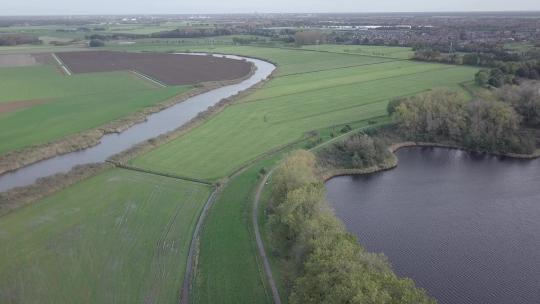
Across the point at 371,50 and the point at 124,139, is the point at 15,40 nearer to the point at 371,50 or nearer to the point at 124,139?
the point at 371,50

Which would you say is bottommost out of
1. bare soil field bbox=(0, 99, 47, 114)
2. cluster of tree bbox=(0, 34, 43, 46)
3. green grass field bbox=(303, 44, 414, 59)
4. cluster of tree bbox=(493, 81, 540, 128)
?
bare soil field bbox=(0, 99, 47, 114)

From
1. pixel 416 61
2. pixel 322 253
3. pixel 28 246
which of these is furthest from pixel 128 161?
pixel 416 61

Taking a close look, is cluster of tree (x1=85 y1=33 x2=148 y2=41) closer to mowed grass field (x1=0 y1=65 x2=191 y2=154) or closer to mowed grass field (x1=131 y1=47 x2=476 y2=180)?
mowed grass field (x1=0 y1=65 x2=191 y2=154)

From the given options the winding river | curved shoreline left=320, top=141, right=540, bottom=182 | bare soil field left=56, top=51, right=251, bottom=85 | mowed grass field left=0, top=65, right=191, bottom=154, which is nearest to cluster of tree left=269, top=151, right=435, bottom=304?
curved shoreline left=320, top=141, right=540, bottom=182

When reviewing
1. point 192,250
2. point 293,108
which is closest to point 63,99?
point 293,108

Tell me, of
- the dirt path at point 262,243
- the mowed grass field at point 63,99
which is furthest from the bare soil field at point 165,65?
the dirt path at point 262,243

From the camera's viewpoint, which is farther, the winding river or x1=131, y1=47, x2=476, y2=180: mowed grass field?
x1=131, y1=47, x2=476, y2=180: mowed grass field

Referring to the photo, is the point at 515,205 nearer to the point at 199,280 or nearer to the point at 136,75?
the point at 199,280

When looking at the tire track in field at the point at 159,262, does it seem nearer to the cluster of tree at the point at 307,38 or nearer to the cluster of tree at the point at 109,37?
the cluster of tree at the point at 307,38
